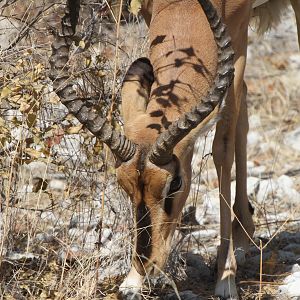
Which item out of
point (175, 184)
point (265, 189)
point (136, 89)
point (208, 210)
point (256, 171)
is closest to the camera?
point (175, 184)

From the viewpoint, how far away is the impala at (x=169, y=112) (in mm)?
5840

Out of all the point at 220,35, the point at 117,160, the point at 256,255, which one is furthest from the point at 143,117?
the point at 256,255

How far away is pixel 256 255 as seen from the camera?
26.1 feet

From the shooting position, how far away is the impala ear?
6.35 m

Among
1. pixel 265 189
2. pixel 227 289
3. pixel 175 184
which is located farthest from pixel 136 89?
pixel 265 189

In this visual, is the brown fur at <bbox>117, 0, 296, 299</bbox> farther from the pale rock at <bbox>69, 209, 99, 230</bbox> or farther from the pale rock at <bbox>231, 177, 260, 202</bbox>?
the pale rock at <bbox>231, 177, 260, 202</bbox>

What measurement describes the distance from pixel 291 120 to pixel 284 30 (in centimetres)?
220

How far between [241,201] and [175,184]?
6.56ft

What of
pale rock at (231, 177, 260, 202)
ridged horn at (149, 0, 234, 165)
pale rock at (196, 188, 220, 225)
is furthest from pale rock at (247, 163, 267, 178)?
ridged horn at (149, 0, 234, 165)

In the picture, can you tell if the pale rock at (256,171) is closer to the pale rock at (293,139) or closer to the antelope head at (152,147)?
the pale rock at (293,139)

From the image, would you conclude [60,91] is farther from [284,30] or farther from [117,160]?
[284,30]

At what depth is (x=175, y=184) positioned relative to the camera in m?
6.09

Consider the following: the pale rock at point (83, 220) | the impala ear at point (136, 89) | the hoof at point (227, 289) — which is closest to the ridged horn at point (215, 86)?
the impala ear at point (136, 89)

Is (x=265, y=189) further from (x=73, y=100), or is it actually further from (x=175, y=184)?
(x=73, y=100)
